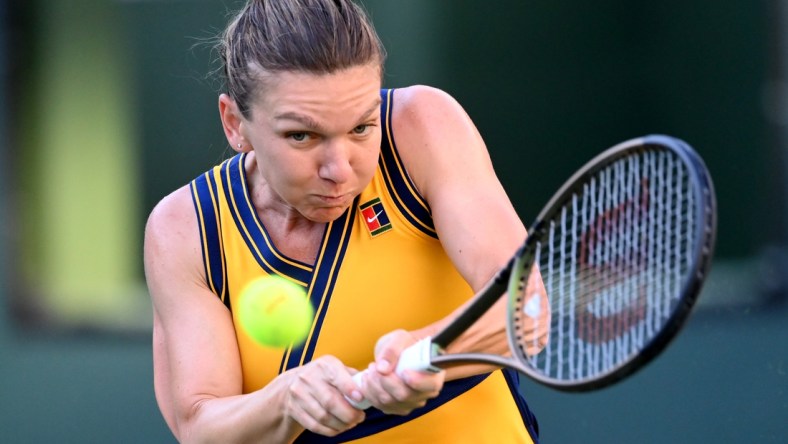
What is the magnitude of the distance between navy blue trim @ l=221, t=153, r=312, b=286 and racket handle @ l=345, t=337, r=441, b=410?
42 cm

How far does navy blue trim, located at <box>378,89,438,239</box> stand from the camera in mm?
2232

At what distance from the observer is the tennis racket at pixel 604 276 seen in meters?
1.65

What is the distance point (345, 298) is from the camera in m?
2.26

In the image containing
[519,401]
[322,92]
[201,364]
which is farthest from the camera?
[519,401]

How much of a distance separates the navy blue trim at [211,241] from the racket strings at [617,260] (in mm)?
643

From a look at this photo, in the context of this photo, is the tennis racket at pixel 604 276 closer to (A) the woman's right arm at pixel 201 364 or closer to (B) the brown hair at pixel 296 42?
(A) the woman's right arm at pixel 201 364

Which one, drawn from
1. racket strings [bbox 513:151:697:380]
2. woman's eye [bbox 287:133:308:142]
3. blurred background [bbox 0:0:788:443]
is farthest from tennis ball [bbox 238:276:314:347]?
blurred background [bbox 0:0:788:443]

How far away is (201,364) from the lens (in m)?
2.23

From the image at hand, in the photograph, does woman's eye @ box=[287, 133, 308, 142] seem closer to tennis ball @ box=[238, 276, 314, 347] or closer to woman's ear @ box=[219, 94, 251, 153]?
woman's ear @ box=[219, 94, 251, 153]

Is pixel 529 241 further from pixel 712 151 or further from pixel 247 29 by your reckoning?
pixel 712 151

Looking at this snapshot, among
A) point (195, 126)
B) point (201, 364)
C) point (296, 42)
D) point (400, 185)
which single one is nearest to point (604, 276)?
point (400, 185)

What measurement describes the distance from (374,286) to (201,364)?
339 millimetres

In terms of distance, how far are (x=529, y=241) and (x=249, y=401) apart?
1.93ft

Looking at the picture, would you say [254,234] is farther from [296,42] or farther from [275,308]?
[296,42]
